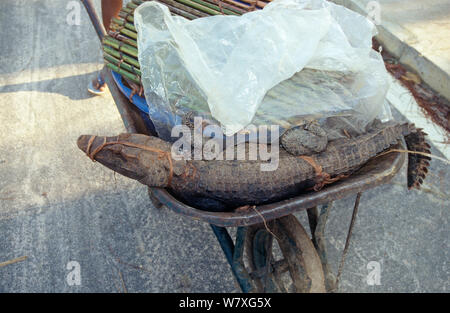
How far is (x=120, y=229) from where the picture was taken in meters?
2.31

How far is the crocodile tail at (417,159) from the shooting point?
1.51m

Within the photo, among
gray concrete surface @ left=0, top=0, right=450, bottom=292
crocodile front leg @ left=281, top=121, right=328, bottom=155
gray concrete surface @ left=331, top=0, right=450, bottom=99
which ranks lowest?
gray concrete surface @ left=0, top=0, right=450, bottom=292

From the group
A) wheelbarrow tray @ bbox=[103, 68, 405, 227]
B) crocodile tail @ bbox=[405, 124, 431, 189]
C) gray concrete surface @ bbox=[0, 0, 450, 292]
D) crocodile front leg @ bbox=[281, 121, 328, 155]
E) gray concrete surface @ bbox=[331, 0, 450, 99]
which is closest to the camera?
wheelbarrow tray @ bbox=[103, 68, 405, 227]

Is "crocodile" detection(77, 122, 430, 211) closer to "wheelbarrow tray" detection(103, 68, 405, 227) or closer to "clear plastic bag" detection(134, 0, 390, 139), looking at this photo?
"wheelbarrow tray" detection(103, 68, 405, 227)

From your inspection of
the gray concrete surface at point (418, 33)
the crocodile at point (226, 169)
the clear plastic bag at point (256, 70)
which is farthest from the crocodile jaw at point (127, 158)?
the gray concrete surface at point (418, 33)

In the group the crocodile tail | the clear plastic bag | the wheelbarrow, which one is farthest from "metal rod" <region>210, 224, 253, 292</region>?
the crocodile tail

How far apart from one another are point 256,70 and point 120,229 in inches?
57.4

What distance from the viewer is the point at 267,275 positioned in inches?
62.3

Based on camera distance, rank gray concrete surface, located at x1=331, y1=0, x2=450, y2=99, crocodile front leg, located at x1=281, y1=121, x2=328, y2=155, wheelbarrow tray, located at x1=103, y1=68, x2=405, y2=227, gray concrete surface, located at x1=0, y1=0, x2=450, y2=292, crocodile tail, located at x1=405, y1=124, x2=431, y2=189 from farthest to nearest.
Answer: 1. gray concrete surface, located at x1=331, y1=0, x2=450, y2=99
2. gray concrete surface, located at x1=0, y1=0, x2=450, y2=292
3. crocodile tail, located at x1=405, y1=124, x2=431, y2=189
4. crocodile front leg, located at x1=281, y1=121, x2=328, y2=155
5. wheelbarrow tray, located at x1=103, y1=68, x2=405, y2=227

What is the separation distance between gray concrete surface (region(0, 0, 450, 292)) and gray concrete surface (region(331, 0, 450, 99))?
1.00 meters

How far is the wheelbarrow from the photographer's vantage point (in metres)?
1.18

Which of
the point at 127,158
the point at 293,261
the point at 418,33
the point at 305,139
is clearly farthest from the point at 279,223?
the point at 418,33

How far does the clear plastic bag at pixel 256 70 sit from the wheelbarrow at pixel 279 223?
219 mm
